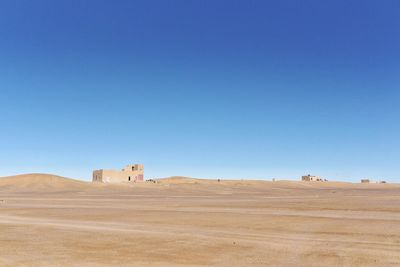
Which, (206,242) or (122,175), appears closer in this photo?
(206,242)

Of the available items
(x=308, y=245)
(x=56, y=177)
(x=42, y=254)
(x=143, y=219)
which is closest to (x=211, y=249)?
(x=308, y=245)

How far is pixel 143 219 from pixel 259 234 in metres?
7.85

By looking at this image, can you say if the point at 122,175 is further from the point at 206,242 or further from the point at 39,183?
the point at 206,242

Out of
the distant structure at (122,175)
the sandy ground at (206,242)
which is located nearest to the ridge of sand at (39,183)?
the distant structure at (122,175)

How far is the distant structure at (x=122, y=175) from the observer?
91.6 meters

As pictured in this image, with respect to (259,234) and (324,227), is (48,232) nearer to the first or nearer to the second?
(259,234)

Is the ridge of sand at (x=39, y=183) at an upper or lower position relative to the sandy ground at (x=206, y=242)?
upper

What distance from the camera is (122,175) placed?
95.6 meters

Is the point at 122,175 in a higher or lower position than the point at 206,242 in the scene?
higher

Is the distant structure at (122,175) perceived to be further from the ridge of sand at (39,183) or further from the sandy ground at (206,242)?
the sandy ground at (206,242)

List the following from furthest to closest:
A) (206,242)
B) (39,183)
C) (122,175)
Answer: (122,175)
(39,183)
(206,242)

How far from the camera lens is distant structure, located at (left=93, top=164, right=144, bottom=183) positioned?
91.6 m

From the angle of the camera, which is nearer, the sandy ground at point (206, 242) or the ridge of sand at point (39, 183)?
the sandy ground at point (206, 242)

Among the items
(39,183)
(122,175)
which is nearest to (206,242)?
(39,183)
